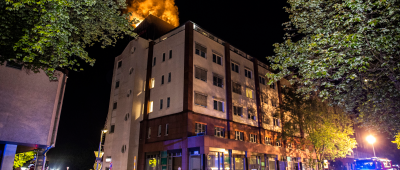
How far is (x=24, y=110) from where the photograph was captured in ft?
59.1

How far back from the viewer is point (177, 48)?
3108 centimetres

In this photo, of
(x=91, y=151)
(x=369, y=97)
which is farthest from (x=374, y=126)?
(x=91, y=151)

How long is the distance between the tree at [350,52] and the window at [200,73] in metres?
14.0

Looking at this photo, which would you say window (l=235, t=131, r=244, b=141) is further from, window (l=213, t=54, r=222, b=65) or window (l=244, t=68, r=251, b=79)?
window (l=213, t=54, r=222, b=65)

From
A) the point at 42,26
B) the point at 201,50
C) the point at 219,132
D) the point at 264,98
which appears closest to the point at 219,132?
the point at 219,132

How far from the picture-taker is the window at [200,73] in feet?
97.9

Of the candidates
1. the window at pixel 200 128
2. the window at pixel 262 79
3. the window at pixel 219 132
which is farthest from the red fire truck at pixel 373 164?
the window at pixel 200 128

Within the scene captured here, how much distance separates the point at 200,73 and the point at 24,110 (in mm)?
A: 18905

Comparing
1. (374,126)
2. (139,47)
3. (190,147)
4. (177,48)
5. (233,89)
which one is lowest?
(190,147)

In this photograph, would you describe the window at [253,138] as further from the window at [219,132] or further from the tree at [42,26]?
the tree at [42,26]

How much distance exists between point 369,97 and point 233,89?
2028cm

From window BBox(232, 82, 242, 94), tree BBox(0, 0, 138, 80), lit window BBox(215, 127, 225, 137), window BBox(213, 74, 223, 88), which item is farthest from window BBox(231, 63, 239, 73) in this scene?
tree BBox(0, 0, 138, 80)

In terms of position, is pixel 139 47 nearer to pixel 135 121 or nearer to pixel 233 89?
pixel 135 121

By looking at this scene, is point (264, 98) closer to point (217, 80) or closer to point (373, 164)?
point (217, 80)
